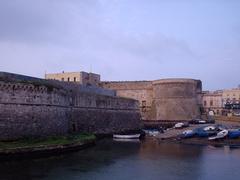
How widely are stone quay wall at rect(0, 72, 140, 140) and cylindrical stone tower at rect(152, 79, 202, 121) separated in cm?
972

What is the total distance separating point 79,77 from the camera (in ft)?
142

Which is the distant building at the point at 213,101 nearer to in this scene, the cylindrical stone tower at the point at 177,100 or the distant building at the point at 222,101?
the distant building at the point at 222,101

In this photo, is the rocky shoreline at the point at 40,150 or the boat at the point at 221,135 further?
the boat at the point at 221,135

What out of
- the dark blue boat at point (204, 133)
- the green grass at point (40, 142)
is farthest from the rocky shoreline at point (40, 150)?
the dark blue boat at point (204, 133)

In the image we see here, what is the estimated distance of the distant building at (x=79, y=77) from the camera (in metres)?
43.4

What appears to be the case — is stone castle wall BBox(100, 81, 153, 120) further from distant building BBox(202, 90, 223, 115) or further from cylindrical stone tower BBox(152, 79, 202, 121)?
distant building BBox(202, 90, 223, 115)

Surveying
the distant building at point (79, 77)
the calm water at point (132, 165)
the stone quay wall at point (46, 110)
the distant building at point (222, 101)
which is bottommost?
the calm water at point (132, 165)

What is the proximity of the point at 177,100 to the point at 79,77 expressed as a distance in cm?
1016

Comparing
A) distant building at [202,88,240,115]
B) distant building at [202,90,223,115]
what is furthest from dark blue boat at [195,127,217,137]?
distant building at [202,90,223,115]

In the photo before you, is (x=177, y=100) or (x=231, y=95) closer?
(x=177, y=100)

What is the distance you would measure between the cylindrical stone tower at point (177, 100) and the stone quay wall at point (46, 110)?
31.9ft

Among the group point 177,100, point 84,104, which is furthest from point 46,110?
point 177,100

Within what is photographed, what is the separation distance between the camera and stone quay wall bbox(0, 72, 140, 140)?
62.6 ft

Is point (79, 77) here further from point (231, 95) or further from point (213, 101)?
point (231, 95)
